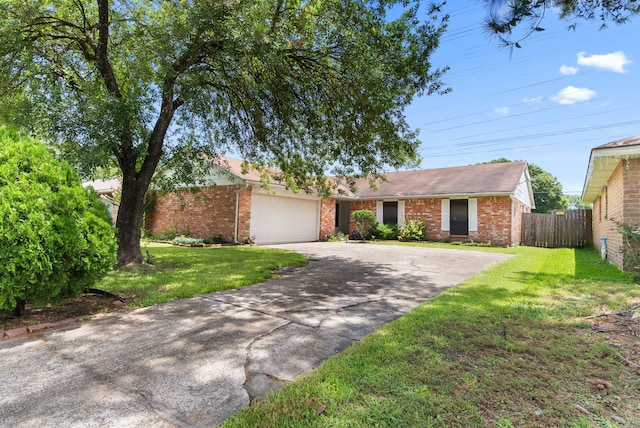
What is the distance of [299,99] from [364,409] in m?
7.16

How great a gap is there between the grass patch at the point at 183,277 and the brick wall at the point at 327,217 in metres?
9.38

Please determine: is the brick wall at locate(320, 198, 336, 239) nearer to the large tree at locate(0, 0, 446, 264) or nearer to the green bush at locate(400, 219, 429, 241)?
the green bush at locate(400, 219, 429, 241)

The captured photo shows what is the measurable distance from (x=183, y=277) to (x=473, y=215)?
598 inches

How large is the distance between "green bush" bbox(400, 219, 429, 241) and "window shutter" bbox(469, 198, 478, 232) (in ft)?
7.57

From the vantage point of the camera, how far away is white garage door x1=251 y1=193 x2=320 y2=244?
1536 cm

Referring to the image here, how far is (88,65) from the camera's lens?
8523mm

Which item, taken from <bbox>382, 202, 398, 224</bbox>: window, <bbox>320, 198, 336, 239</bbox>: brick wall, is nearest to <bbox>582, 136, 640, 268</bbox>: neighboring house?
<bbox>382, 202, 398, 224</bbox>: window

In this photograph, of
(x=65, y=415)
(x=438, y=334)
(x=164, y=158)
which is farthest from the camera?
(x=164, y=158)

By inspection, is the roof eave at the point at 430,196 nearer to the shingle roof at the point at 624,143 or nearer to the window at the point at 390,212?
the window at the point at 390,212

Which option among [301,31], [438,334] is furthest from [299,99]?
[438,334]

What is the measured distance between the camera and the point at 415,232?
1844cm

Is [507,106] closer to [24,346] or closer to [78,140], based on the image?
[78,140]

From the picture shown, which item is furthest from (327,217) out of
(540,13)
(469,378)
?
(469,378)

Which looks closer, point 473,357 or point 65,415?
point 65,415
